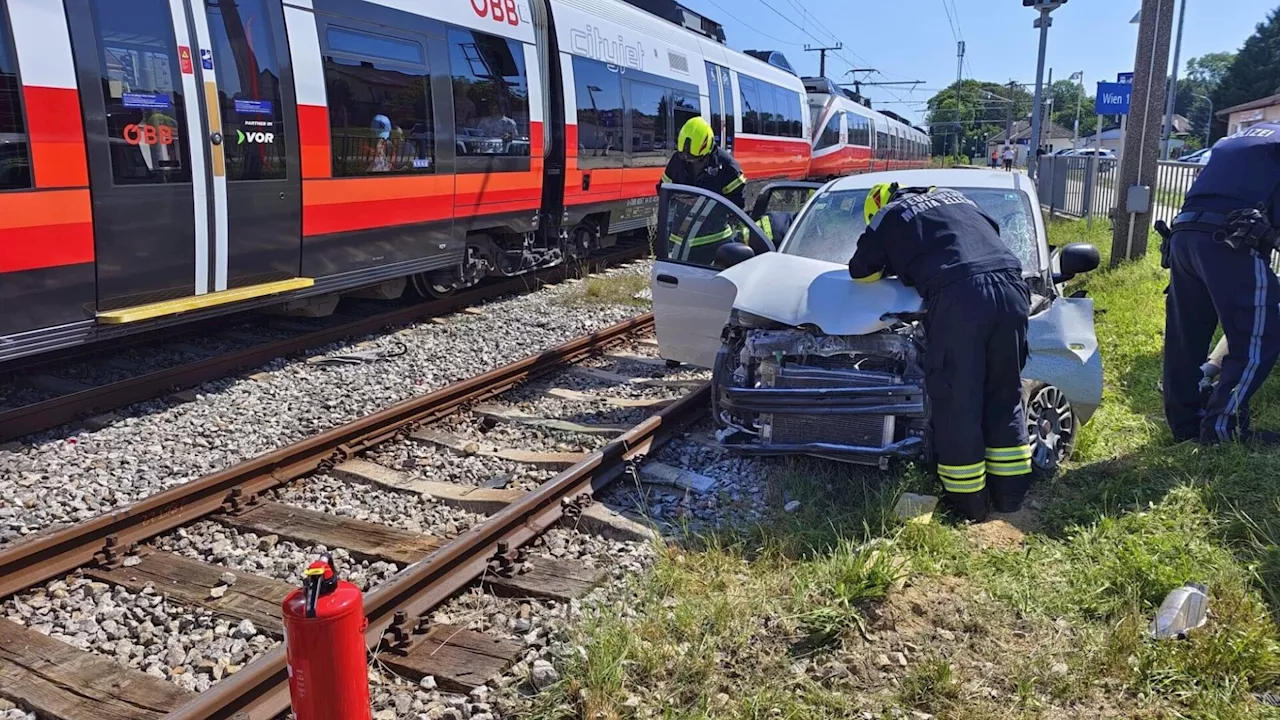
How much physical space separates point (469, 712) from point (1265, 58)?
9817cm

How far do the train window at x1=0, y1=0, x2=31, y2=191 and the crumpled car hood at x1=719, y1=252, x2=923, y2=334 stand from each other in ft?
13.6

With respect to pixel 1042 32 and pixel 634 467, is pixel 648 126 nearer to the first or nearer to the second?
pixel 1042 32

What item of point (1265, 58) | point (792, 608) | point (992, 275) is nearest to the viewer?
point (792, 608)

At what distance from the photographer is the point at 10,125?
5023 mm

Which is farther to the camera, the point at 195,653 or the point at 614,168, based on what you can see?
the point at 614,168

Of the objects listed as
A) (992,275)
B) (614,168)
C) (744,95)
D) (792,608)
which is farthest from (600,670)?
(744,95)

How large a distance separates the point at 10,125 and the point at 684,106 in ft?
34.1

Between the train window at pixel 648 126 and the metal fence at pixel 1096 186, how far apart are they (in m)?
6.24

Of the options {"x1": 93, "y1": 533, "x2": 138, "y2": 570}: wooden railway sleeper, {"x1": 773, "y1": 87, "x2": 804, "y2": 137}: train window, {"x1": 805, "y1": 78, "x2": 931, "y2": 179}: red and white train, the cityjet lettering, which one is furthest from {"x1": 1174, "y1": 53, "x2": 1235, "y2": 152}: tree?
{"x1": 93, "y1": 533, "x2": 138, "y2": 570}: wooden railway sleeper

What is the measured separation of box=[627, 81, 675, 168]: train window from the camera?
493 inches

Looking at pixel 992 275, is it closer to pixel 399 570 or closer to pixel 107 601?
pixel 399 570

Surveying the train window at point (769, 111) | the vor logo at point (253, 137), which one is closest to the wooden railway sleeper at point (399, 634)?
the vor logo at point (253, 137)

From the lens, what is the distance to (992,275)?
4.16 meters

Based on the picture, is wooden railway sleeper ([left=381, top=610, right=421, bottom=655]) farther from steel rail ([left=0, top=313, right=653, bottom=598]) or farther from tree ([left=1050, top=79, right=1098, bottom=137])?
tree ([left=1050, top=79, right=1098, bottom=137])
